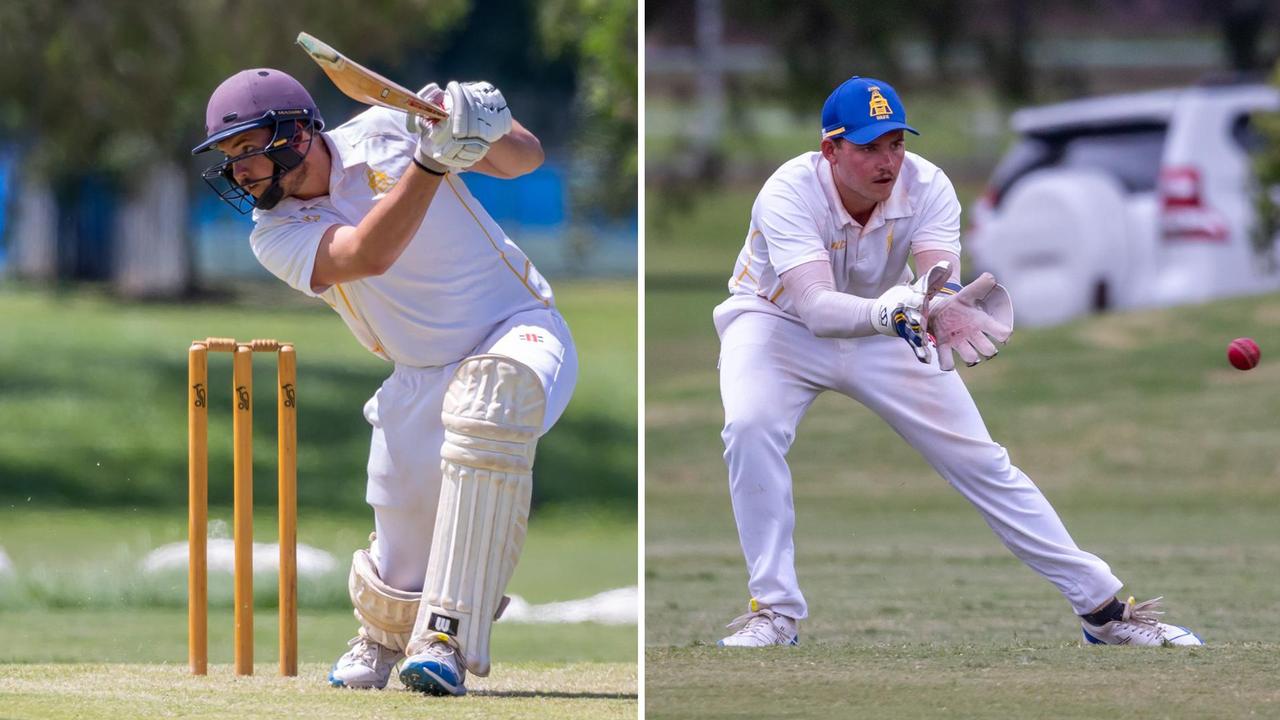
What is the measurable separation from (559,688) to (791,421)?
89 centimetres

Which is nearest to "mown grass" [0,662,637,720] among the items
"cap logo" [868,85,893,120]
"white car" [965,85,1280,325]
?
"cap logo" [868,85,893,120]

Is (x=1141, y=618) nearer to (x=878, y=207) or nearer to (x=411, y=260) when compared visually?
(x=878, y=207)

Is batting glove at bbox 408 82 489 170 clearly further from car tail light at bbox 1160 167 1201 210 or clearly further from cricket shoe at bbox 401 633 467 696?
car tail light at bbox 1160 167 1201 210

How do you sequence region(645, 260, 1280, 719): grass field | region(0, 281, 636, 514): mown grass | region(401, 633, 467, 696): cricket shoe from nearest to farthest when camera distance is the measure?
region(645, 260, 1280, 719): grass field < region(401, 633, 467, 696): cricket shoe < region(0, 281, 636, 514): mown grass

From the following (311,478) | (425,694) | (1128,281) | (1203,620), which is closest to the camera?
(425,694)

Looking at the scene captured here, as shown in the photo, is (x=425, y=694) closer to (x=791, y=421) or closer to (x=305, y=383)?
(x=791, y=421)

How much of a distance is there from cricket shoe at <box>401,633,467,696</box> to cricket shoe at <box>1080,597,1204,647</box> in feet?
5.50

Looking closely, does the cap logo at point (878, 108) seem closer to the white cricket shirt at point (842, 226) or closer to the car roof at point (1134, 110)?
the white cricket shirt at point (842, 226)

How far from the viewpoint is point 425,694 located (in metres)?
4.52

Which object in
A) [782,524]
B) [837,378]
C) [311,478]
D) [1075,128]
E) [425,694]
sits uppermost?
[1075,128]

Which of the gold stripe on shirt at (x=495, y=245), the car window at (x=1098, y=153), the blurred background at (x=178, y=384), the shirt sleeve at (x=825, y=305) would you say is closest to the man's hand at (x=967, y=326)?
the shirt sleeve at (x=825, y=305)

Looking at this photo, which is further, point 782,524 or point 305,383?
point 305,383

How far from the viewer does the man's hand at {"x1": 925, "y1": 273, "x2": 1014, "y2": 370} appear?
4.63 m

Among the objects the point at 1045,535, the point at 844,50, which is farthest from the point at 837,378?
the point at 844,50
